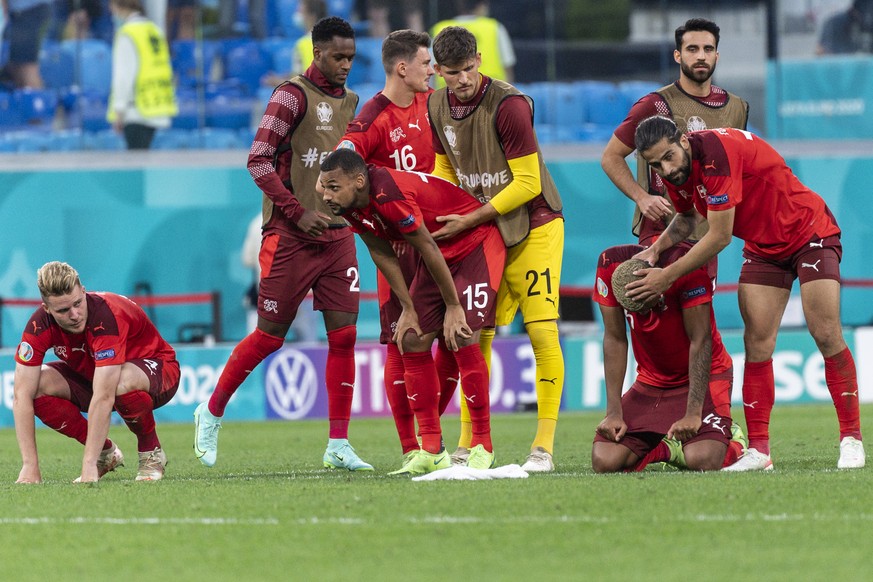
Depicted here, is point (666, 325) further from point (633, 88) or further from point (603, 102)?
point (633, 88)

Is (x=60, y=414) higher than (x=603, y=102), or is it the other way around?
(x=603, y=102)

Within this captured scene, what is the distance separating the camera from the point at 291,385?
13656 millimetres

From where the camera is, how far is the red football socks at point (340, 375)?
7902 millimetres

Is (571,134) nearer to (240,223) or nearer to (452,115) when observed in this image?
(240,223)

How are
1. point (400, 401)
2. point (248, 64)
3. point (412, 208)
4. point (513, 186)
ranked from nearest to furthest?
point (412, 208), point (513, 186), point (400, 401), point (248, 64)

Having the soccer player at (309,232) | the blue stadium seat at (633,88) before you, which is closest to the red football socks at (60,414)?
the soccer player at (309,232)

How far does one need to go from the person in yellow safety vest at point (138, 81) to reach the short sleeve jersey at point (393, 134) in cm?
1042

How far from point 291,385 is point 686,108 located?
6742mm

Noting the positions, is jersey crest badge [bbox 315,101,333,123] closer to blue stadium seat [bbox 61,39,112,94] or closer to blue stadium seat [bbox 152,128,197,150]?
blue stadium seat [bbox 152,128,197,150]

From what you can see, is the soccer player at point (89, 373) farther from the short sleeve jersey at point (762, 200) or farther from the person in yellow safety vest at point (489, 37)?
the person in yellow safety vest at point (489, 37)

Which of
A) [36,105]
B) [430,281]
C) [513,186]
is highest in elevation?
[513,186]

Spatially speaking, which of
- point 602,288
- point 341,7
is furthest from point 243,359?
point 341,7

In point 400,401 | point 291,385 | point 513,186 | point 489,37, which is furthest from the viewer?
point 489,37

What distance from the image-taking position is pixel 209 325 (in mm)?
16828
